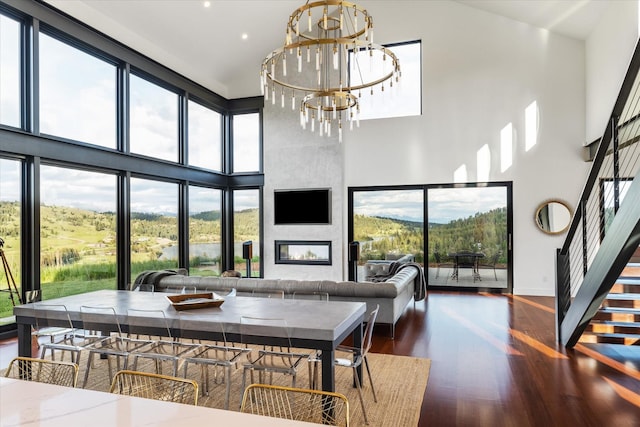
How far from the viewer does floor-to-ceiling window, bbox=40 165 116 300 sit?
5.65 metres

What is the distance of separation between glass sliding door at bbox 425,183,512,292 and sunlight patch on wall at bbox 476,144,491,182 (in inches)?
7.6

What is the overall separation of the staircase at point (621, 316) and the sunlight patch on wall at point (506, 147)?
3774 mm

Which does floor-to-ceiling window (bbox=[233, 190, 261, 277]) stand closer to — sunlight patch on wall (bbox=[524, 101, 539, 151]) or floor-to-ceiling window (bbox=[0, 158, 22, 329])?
floor-to-ceiling window (bbox=[0, 158, 22, 329])

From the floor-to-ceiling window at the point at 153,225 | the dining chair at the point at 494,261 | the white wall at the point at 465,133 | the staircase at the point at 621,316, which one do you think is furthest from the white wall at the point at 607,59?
the floor-to-ceiling window at the point at 153,225

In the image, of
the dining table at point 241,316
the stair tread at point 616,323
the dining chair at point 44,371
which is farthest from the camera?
the stair tread at point 616,323

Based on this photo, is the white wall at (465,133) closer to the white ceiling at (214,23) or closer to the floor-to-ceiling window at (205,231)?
the white ceiling at (214,23)

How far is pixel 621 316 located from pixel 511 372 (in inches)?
60.7

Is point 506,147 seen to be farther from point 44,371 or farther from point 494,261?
point 44,371

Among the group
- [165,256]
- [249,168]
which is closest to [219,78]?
[249,168]

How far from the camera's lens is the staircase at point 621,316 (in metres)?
4.07

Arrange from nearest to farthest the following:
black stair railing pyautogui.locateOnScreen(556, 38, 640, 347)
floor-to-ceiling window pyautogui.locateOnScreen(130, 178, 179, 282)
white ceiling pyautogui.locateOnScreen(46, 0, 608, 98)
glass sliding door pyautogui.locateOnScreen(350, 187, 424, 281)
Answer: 1. black stair railing pyautogui.locateOnScreen(556, 38, 640, 347)
2. white ceiling pyautogui.locateOnScreen(46, 0, 608, 98)
3. floor-to-ceiling window pyautogui.locateOnScreen(130, 178, 179, 282)
4. glass sliding door pyautogui.locateOnScreen(350, 187, 424, 281)

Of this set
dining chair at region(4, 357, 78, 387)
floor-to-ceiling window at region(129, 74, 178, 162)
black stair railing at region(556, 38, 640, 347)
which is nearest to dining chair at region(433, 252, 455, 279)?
black stair railing at region(556, 38, 640, 347)

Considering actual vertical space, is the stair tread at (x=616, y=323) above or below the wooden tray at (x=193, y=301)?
below

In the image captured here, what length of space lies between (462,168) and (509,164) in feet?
2.88
